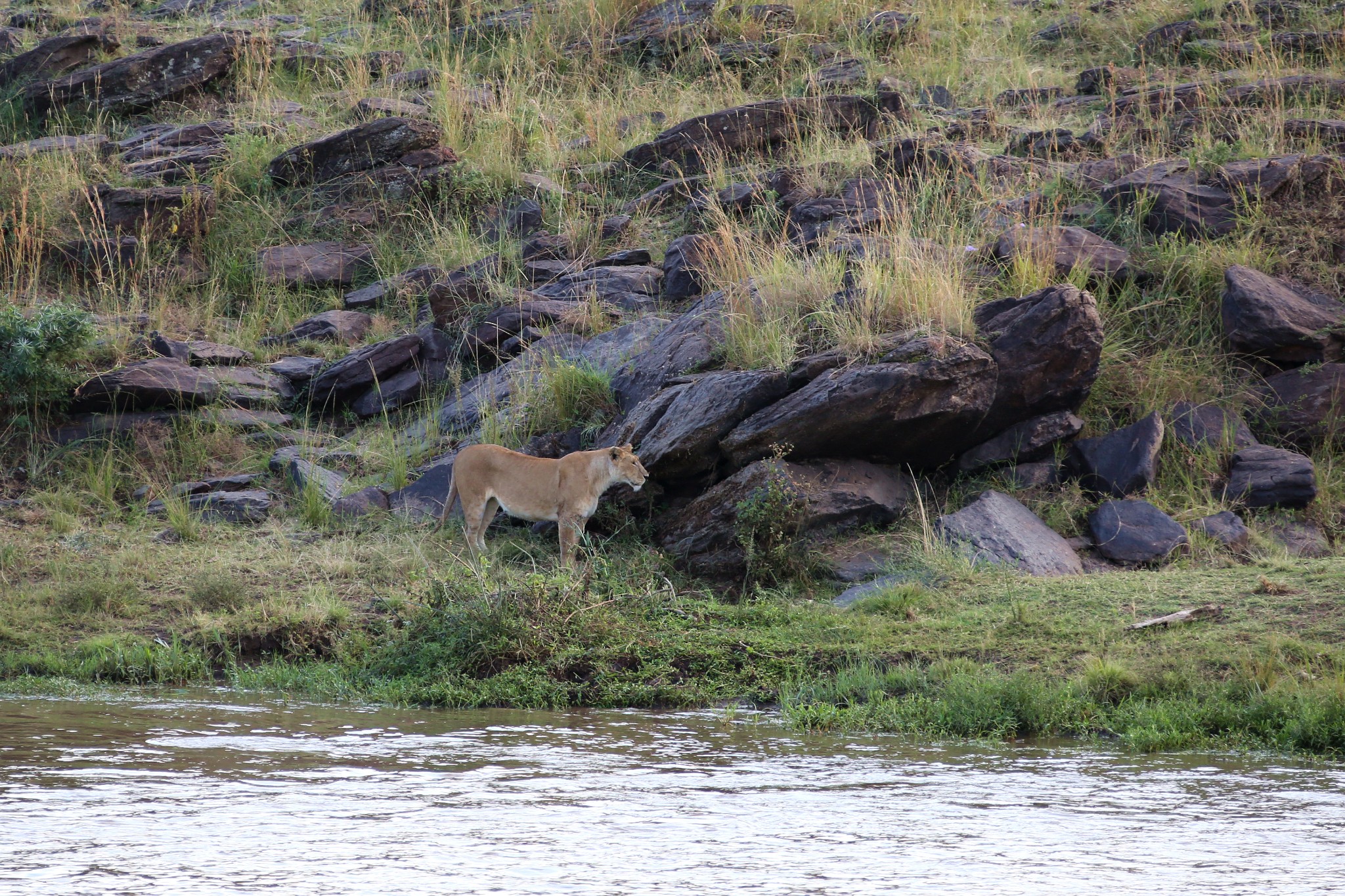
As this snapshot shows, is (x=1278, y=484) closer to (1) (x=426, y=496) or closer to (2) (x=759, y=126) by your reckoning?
(1) (x=426, y=496)

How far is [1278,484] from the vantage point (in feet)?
36.5

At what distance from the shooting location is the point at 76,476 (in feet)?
41.8

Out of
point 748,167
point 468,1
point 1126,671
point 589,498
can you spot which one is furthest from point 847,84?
point 1126,671

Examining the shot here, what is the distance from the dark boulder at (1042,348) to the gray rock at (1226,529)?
1.64 m

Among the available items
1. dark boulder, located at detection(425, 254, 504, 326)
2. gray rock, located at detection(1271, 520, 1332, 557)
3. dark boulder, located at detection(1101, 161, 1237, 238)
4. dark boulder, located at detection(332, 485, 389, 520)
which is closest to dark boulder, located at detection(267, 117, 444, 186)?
dark boulder, located at detection(425, 254, 504, 326)

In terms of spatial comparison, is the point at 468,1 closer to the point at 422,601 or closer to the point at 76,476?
the point at 76,476

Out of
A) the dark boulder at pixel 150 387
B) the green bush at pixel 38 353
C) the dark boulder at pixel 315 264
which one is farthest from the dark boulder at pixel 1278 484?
the green bush at pixel 38 353

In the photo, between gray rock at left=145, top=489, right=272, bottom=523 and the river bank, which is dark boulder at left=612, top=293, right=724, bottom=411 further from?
gray rock at left=145, top=489, right=272, bottom=523

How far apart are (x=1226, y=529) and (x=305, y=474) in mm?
8408

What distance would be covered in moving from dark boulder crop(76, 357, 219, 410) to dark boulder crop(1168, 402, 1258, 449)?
389 inches

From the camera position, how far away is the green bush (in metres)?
12.9

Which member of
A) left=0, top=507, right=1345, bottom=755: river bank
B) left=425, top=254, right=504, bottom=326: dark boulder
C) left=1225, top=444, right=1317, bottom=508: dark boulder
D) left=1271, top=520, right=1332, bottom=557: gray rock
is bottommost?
left=0, top=507, right=1345, bottom=755: river bank

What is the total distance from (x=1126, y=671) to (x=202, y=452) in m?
9.56

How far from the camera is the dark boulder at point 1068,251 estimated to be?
42.0 feet
